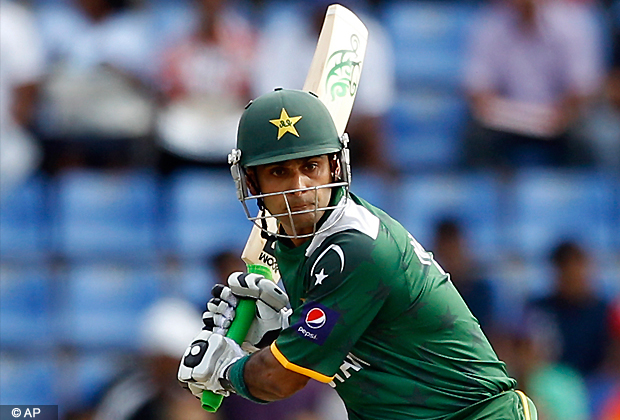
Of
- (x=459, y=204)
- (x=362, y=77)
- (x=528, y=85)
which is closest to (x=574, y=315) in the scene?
(x=459, y=204)

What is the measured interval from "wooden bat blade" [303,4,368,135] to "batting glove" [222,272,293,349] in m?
0.76

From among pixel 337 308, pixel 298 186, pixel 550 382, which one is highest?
pixel 298 186

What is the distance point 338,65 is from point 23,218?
2799mm

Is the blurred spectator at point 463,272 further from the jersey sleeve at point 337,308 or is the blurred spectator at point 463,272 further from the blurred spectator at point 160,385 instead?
the jersey sleeve at point 337,308

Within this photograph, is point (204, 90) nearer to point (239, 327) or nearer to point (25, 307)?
point (25, 307)

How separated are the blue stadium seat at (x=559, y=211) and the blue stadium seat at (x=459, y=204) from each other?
0.12 metres

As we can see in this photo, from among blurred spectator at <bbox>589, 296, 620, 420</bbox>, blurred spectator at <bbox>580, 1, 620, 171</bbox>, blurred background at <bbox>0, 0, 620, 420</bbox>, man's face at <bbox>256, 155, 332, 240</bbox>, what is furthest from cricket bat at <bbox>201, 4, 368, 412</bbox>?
blurred spectator at <bbox>580, 1, 620, 171</bbox>

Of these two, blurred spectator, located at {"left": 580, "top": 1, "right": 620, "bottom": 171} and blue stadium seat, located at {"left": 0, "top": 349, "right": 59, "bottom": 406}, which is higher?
blurred spectator, located at {"left": 580, "top": 1, "right": 620, "bottom": 171}

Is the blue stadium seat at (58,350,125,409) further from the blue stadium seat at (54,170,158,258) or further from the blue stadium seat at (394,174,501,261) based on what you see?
the blue stadium seat at (394,174,501,261)

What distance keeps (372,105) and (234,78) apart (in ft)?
2.68

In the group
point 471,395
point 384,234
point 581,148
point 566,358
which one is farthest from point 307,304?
point 581,148

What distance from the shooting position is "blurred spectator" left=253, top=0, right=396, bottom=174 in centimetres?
573

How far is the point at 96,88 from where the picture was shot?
18.3 feet

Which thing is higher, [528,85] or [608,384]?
[528,85]
